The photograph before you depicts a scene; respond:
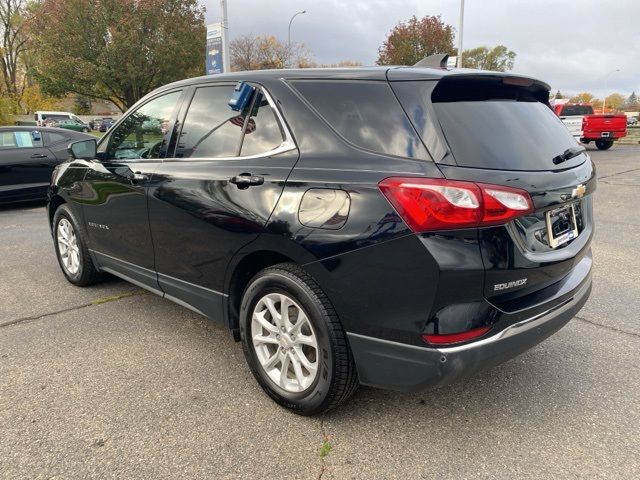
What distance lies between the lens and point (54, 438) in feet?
7.99

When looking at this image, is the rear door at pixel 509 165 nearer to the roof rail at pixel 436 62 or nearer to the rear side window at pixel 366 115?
the rear side window at pixel 366 115

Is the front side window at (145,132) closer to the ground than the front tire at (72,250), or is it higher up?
higher up

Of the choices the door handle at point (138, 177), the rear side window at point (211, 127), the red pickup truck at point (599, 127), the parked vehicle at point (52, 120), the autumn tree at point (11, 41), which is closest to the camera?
the rear side window at point (211, 127)

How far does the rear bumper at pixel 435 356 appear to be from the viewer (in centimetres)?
207

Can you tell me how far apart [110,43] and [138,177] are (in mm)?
26946

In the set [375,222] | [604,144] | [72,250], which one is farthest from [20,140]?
[604,144]

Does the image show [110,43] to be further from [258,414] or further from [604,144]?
[258,414]

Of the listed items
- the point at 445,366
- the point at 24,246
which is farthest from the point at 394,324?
the point at 24,246

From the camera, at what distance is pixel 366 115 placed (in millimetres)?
2336

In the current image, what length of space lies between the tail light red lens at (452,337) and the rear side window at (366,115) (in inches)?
29.7

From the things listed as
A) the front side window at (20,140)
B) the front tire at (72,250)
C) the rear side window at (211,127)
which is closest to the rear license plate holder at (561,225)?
the rear side window at (211,127)

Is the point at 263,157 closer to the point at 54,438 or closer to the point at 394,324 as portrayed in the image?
the point at 394,324

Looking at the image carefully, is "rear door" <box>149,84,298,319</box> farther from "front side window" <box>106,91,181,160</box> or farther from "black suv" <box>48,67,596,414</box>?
"front side window" <box>106,91,181,160</box>

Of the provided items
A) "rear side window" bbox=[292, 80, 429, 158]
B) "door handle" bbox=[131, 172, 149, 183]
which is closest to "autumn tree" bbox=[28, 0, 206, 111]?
"door handle" bbox=[131, 172, 149, 183]
